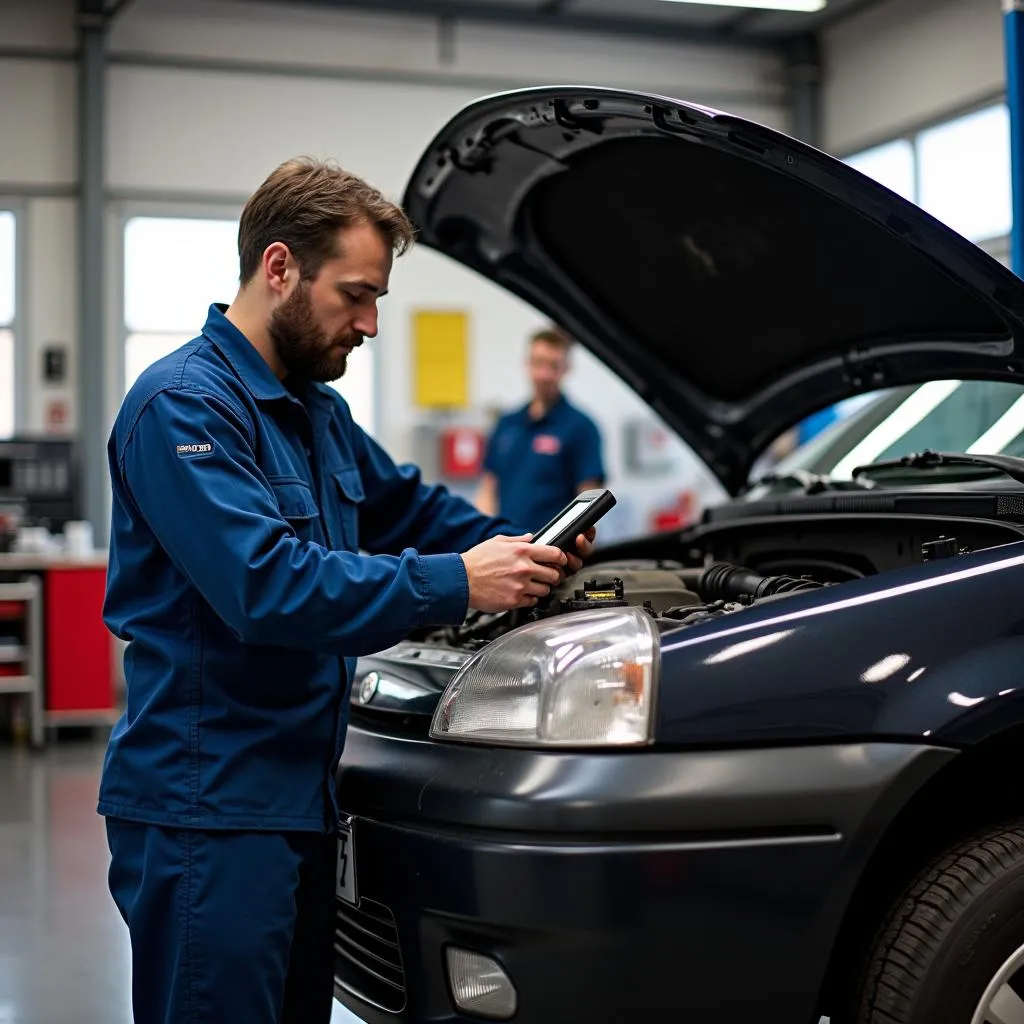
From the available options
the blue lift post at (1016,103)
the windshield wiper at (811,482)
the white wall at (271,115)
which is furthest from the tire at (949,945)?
the white wall at (271,115)

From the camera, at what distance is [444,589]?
1.71 m

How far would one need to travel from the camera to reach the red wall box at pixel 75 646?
22.5 ft

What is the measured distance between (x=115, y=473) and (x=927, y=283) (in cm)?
126

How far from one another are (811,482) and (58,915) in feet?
7.27

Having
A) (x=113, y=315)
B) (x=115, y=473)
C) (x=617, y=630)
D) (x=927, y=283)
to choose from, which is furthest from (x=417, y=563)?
(x=113, y=315)

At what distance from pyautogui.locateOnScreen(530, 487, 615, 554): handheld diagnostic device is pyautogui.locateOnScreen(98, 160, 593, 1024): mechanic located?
1.5 inches

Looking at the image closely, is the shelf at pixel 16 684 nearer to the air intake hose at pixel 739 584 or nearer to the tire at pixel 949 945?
the air intake hose at pixel 739 584

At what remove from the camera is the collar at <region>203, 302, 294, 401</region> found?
1.83 meters

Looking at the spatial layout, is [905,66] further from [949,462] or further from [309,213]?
[309,213]

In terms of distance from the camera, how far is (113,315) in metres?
8.77

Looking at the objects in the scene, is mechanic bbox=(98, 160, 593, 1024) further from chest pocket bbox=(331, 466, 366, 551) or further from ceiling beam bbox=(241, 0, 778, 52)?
ceiling beam bbox=(241, 0, 778, 52)

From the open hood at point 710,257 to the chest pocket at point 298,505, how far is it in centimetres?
68

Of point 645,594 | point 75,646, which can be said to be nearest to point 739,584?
point 645,594

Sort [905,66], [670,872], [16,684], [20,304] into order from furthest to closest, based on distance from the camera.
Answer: [905,66] < [20,304] < [16,684] < [670,872]
